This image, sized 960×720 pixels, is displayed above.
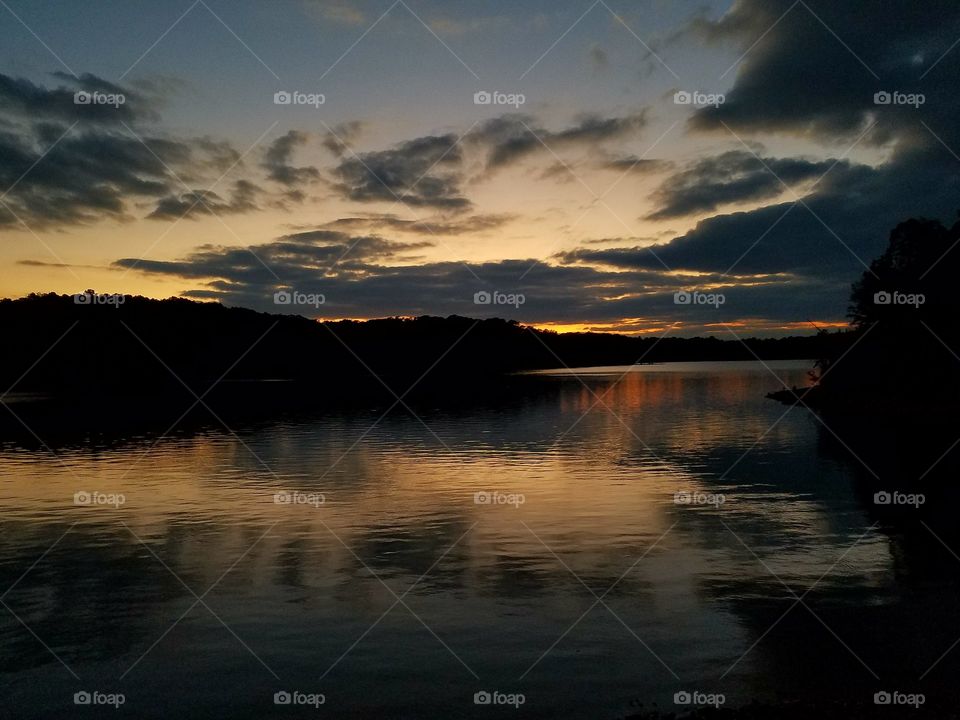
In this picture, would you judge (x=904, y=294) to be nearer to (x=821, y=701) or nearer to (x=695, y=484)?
(x=695, y=484)

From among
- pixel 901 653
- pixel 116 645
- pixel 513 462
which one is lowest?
pixel 901 653

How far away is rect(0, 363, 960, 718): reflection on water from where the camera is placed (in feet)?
60.5

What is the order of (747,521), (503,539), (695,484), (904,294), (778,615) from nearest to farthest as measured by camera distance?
(778,615)
(503,539)
(747,521)
(695,484)
(904,294)

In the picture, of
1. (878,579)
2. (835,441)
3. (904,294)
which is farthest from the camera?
(904,294)

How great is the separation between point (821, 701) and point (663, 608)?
789 cm

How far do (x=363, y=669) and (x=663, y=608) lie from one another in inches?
366

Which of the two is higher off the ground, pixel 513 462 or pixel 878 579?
pixel 513 462

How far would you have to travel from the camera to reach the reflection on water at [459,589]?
60.5ft

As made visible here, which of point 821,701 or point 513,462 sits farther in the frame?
point 513,462

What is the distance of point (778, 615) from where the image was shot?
22.6 meters

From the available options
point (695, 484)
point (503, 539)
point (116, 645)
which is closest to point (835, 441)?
point (695, 484)

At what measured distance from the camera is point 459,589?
2598 centimetres

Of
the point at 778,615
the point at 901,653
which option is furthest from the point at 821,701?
the point at 778,615

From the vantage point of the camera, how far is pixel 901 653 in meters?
19.5
